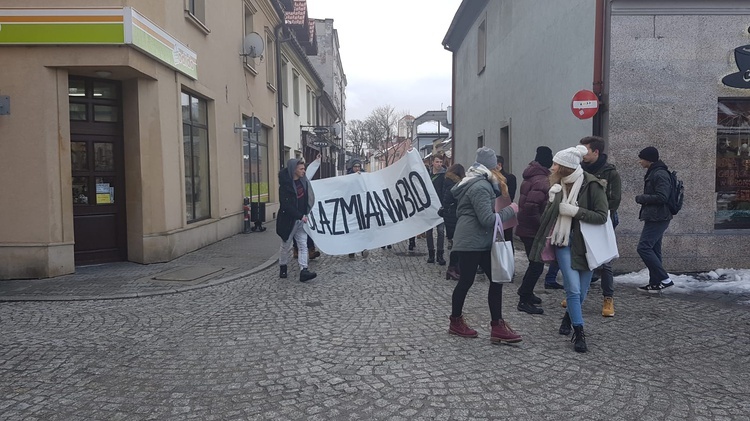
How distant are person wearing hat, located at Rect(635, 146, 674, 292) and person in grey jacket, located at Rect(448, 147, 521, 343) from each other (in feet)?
8.79

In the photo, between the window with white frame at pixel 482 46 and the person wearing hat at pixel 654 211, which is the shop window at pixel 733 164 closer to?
the person wearing hat at pixel 654 211

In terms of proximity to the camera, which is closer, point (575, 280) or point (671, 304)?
point (575, 280)

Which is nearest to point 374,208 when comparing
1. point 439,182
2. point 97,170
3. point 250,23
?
point 439,182

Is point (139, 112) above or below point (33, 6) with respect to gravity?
below

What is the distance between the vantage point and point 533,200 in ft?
21.1

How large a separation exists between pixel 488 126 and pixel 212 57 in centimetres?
789

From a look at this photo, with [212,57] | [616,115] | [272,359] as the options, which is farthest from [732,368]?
[212,57]

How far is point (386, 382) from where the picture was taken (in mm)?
4062

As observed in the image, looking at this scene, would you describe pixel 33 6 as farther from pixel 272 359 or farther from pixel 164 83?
pixel 272 359

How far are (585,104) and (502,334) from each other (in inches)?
183

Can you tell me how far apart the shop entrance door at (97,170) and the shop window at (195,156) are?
4.61ft

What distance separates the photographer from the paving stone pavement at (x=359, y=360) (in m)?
3.66

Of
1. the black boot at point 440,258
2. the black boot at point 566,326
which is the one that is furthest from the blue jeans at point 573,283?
the black boot at point 440,258

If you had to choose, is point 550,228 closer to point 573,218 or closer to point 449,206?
point 573,218
